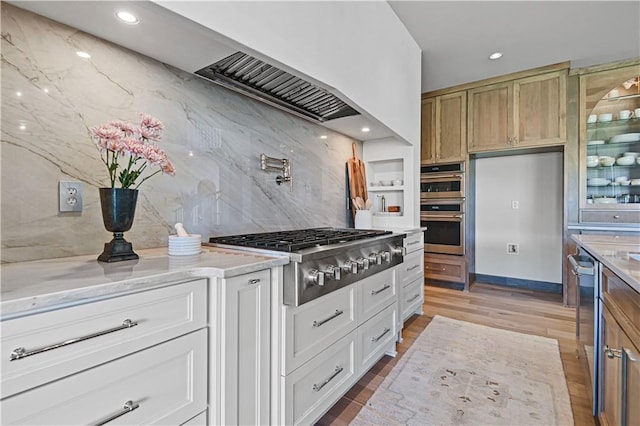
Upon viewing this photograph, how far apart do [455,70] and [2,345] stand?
4141 mm

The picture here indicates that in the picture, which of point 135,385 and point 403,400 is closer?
point 135,385

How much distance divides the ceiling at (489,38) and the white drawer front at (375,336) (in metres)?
1.45

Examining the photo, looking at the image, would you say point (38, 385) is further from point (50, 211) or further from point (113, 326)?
point (50, 211)

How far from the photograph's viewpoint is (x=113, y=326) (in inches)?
30.2

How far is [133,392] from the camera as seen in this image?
81 centimetres

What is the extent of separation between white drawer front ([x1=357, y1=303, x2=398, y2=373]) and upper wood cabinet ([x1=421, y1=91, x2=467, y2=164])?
8.41ft

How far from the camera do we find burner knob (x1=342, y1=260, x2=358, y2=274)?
1.52 m

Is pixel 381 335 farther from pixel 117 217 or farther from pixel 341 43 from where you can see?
pixel 341 43

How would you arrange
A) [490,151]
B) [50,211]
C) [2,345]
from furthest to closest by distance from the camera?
[490,151] < [50,211] < [2,345]

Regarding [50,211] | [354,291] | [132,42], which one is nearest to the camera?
[50,211]

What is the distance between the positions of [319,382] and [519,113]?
375cm

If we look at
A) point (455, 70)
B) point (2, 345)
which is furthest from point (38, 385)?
point (455, 70)

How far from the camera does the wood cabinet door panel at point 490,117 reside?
3588mm

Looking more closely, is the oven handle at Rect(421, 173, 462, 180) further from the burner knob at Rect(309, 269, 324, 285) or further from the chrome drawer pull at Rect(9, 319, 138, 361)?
the chrome drawer pull at Rect(9, 319, 138, 361)
